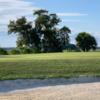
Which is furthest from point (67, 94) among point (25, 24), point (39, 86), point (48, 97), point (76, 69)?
point (25, 24)

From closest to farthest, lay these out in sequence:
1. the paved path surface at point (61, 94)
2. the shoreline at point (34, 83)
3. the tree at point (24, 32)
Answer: the paved path surface at point (61, 94)
the shoreline at point (34, 83)
the tree at point (24, 32)

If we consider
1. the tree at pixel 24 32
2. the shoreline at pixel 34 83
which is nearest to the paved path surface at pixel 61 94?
the shoreline at pixel 34 83

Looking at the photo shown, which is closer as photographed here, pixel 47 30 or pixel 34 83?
pixel 34 83

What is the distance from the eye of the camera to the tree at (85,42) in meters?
78.6

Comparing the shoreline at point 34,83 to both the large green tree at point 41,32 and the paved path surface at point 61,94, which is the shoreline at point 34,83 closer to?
the paved path surface at point 61,94

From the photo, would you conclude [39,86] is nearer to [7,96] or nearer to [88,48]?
[7,96]

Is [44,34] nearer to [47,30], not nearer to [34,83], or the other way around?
[47,30]

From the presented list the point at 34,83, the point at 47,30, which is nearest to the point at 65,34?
the point at 47,30

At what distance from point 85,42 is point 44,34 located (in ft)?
24.1

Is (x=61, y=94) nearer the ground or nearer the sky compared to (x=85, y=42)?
nearer the sky

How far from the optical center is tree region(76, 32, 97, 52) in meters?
78.6

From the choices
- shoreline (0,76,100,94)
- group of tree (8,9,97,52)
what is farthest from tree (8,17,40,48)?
shoreline (0,76,100,94)

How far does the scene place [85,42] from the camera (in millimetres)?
80125

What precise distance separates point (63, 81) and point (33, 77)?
1289mm
